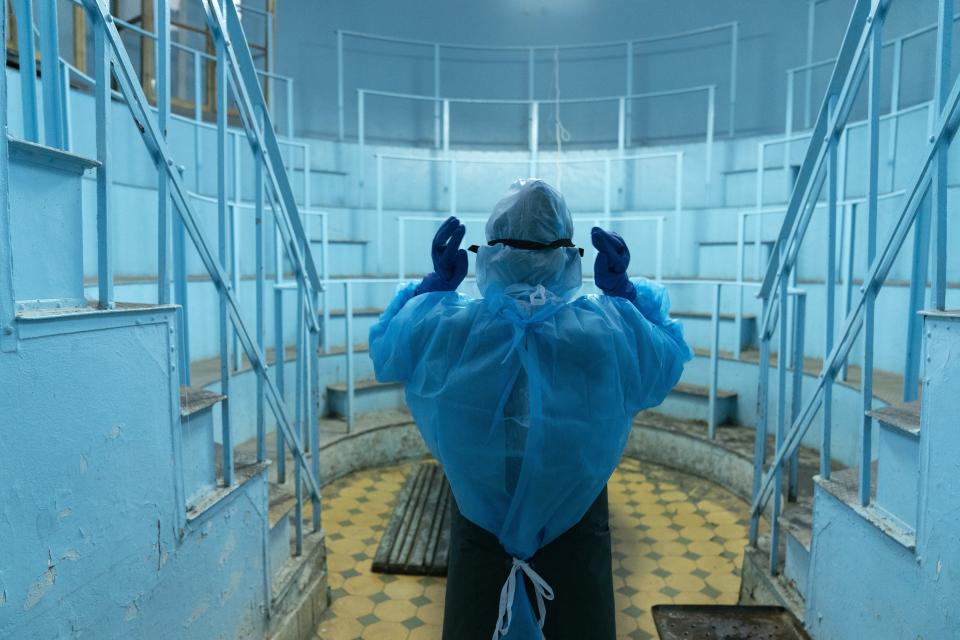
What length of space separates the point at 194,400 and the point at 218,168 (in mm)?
595

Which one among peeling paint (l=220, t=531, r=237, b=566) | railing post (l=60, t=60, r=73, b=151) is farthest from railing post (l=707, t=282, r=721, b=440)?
railing post (l=60, t=60, r=73, b=151)

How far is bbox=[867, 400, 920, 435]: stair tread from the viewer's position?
3.74 feet

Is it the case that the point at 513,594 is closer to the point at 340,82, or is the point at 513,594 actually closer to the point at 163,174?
the point at 163,174

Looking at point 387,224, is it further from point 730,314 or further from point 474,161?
point 730,314

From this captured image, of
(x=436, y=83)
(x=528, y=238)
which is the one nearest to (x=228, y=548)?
(x=528, y=238)

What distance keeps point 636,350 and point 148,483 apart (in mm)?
926

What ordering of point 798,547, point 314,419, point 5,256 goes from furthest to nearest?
point 314,419 → point 798,547 → point 5,256

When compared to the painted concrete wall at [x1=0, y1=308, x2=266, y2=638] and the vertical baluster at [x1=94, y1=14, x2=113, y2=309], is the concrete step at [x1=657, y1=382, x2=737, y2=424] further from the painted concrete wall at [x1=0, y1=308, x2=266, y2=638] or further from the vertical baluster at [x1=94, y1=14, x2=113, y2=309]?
the vertical baluster at [x1=94, y1=14, x2=113, y2=309]

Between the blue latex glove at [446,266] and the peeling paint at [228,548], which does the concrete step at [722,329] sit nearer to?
the blue latex glove at [446,266]

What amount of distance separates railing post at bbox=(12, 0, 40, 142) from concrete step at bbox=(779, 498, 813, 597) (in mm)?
2043

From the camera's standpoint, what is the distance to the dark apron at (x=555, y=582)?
117 centimetres

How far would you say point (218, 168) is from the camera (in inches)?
57.9

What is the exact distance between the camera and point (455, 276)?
1.24 metres

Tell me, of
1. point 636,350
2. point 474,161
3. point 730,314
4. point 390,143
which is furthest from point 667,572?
point 390,143
